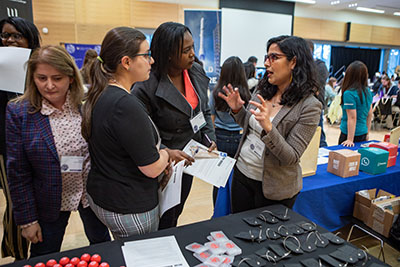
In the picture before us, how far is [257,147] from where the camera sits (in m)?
1.43

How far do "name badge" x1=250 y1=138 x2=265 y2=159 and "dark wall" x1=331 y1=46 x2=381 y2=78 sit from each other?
1037 cm

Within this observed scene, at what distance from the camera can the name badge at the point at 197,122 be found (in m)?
1.57

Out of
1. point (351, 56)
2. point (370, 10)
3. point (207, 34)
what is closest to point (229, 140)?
point (207, 34)

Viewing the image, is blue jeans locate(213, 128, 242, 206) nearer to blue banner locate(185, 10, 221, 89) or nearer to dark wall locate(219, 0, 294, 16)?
blue banner locate(185, 10, 221, 89)

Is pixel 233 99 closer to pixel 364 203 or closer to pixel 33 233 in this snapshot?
pixel 33 233

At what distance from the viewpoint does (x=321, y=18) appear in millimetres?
9281

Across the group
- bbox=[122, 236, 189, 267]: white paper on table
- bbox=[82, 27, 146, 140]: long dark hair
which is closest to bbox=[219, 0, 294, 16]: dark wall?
bbox=[82, 27, 146, 140]: long dark hair

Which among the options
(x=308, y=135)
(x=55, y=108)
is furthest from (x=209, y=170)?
(x=55, y=108)

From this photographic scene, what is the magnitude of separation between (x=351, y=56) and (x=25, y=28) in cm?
1156

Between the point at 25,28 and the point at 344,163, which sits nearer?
the point at 25,28

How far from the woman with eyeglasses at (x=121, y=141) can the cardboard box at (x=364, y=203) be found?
1602 millimetres

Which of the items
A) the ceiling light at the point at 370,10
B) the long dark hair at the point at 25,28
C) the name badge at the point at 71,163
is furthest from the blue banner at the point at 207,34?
the ceiling light at the point at 370,10

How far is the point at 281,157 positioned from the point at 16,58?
139cm

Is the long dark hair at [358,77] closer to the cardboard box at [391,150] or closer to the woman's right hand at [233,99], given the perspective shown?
the cardboard box at [391,150]
